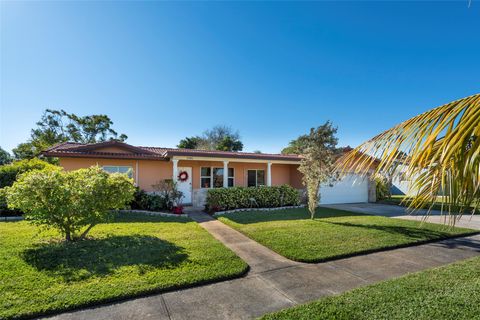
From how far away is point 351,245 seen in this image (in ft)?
21.6

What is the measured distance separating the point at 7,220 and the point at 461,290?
1451 cm

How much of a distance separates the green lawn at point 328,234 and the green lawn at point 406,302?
165 cm

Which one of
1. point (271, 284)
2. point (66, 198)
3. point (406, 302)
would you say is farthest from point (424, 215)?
point (66, 198)

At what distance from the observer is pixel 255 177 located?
17.9 meters

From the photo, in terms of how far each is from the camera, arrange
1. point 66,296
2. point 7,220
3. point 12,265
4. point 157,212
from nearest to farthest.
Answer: point 66,296, point 12,265, point 7,220, point 157,212

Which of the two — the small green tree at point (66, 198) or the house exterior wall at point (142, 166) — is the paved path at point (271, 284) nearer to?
the small green tree at point (66, 198)

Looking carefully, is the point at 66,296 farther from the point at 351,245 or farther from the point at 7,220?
the point at 7,220

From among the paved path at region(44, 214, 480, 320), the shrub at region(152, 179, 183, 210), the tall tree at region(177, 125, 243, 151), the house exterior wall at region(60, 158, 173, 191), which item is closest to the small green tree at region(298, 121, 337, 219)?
the paved path at region(44, 214, 480, 320)

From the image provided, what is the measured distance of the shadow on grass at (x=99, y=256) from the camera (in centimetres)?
480

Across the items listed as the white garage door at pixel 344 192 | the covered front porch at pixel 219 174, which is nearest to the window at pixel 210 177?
the covered front porch at pixel 219 174

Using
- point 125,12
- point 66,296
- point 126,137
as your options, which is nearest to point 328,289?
point 66,296

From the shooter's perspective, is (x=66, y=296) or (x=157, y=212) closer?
(x=66, y=296)

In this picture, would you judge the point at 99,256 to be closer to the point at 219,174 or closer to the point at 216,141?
the point at 219,174

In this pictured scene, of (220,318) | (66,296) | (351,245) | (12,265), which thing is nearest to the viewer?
(220,318)
